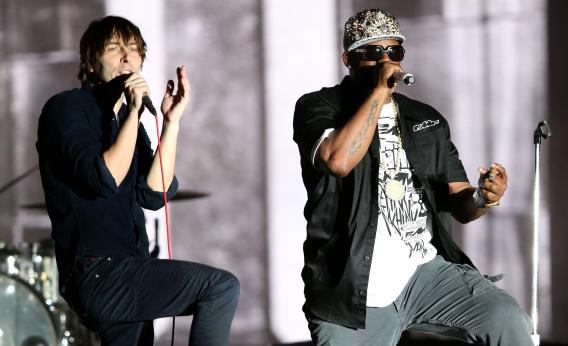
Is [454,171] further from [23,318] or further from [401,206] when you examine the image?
[23,318]

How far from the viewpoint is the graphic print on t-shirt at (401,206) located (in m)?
2.55

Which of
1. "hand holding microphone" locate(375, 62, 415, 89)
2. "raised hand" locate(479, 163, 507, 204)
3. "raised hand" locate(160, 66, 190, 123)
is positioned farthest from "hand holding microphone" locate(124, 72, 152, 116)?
"raised hand" locate(479, 163, 507, 204)

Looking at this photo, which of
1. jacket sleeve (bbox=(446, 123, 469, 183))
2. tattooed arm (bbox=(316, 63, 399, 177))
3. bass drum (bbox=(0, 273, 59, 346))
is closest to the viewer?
tattooed arm (bbox=(316, 63, 399, 177))

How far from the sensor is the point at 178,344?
16.7 feet

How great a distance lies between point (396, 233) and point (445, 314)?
0.26m

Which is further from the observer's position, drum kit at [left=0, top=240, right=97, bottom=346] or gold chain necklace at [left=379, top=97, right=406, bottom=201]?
drum kit at [left=0, top=240, right=97, bottom=346]

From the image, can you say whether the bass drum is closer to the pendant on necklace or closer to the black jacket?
the black jacket

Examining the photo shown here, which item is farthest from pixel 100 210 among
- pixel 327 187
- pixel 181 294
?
pixel 327 187

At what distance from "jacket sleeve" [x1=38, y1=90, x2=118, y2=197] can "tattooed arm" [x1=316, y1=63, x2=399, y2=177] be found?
560 mm

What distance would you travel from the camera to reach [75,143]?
7.44 feet

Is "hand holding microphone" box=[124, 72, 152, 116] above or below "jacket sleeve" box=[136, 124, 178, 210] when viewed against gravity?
above

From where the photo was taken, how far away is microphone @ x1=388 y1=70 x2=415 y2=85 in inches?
91.6

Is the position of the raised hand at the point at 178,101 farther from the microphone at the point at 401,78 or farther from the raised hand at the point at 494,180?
the raised hand at the point at 494,180

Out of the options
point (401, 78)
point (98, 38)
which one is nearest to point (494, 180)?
point (401, 78)
